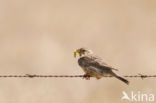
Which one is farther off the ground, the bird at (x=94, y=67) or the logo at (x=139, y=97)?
the bird at (x=94, y=67)

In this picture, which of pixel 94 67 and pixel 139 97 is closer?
pixel 94 67

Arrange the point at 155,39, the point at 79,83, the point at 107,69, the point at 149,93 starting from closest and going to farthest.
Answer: the point at 107,69 < the point at 149,93 < the point at 79,83 < the point at 155,39

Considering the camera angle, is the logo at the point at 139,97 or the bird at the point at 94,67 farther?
the logo at the point at 139,97

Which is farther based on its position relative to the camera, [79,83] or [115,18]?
[115,18]

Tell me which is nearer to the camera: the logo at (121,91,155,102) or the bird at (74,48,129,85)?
the bird at (74,48,129,85)

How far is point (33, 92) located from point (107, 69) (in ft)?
23.2

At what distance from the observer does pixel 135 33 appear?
40.7m

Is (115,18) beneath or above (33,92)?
above

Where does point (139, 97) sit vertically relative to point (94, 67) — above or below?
below

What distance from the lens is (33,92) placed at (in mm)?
36406

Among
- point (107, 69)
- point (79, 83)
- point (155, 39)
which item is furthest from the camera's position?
point (155, 39)

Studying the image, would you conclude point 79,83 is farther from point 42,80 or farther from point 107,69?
point 107,69

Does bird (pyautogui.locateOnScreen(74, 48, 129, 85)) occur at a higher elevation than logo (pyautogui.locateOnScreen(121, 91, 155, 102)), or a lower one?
higher

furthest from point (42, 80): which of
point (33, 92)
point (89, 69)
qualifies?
point (89, 69)
